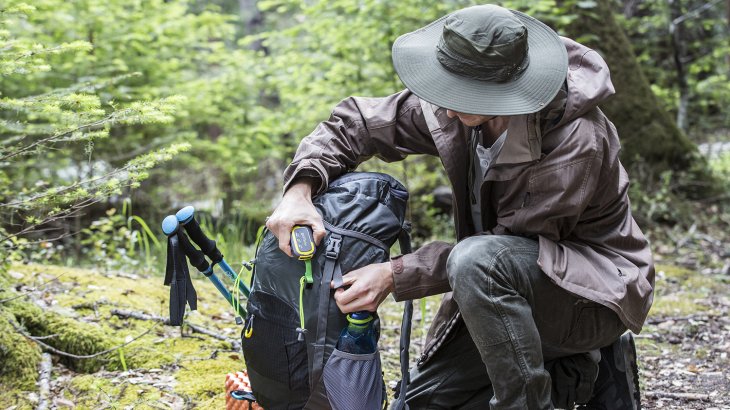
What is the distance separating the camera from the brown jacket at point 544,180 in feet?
7.74

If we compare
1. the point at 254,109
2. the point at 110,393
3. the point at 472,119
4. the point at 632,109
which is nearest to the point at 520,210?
the point at 472,119

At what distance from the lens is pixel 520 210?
244cm

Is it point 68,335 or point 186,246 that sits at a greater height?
point 186,246

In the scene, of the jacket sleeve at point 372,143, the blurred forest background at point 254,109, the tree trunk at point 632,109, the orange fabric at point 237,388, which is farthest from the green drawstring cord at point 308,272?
the tree trunk at point 632,109

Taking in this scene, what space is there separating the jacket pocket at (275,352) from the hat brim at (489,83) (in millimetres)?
882

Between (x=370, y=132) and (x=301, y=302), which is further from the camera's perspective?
(x=370, y=132)

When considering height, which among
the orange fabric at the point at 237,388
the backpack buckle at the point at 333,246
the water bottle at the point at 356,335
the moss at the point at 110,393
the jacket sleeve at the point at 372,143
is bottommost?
the moss at the point at 110,393

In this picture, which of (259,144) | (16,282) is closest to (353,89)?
(259,144)

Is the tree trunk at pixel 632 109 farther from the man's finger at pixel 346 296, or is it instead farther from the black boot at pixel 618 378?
the man's finger at pixel 346 296

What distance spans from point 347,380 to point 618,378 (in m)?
1.14

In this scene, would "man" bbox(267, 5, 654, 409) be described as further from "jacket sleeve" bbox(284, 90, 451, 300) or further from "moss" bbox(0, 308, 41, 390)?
"moss" bbox(0, 308, 41, 390)

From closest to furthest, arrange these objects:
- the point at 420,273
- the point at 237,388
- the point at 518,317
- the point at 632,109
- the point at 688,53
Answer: the point at 518,317 < the point at 420,273 < the point at 237,388 < the point at 632,109 < the point at 688,53

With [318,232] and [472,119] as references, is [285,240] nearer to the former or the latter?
[318,232]

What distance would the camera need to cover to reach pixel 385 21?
19.6 ft
